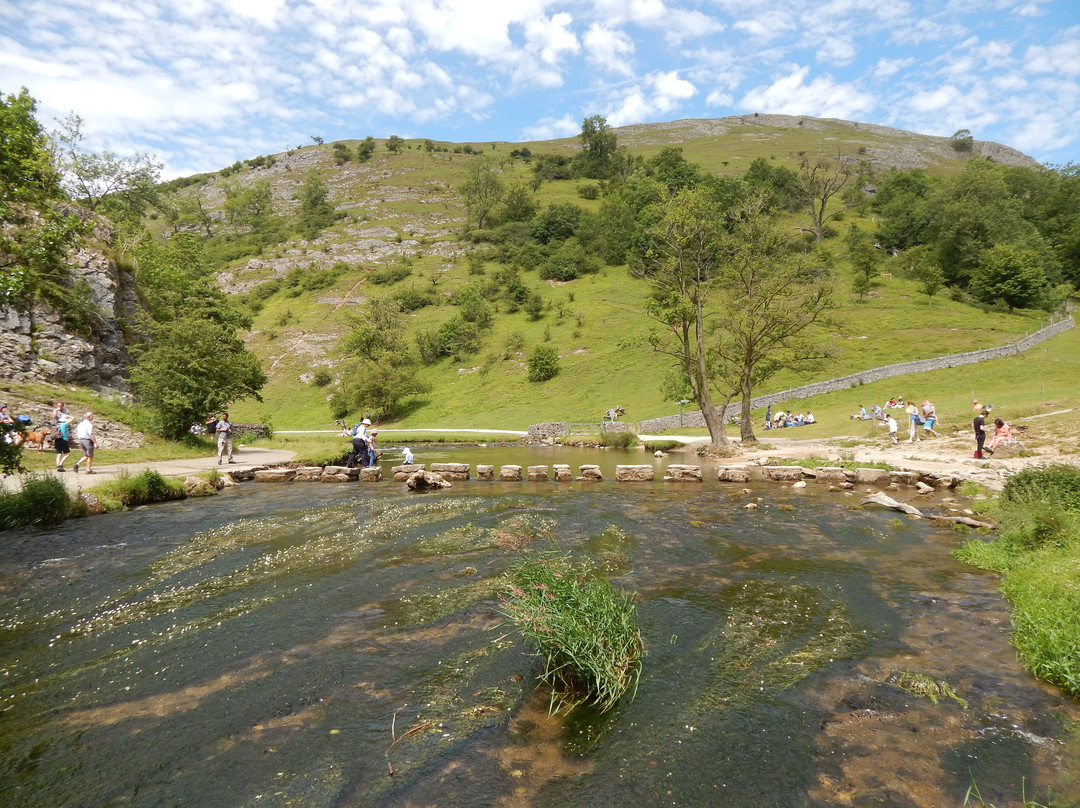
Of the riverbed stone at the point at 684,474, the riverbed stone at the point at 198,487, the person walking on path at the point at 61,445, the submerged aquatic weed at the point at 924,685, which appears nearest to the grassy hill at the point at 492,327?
the riverbed stone at the point at 684,474

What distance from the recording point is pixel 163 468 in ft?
67.2

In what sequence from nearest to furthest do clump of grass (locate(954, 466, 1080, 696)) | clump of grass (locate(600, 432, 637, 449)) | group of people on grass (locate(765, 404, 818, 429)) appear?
clump of grass (locate(954, 466, 1080, 696)), clump of grass (locate(600, 432, 637, 449)), group of people on grass (locate(765, 404, 818, 429))

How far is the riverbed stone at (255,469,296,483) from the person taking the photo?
67.8ft

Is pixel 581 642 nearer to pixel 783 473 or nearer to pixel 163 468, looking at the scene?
pixel 783 473

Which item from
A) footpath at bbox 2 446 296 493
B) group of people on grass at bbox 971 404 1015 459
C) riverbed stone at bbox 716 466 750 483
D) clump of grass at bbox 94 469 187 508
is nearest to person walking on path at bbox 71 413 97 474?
footpath at bbox 2 446 296 493

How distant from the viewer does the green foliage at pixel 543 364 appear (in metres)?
65.0

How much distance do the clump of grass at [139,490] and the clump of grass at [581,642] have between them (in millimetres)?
14831

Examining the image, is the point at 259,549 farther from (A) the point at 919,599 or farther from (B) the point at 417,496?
(A) the point at 919,599

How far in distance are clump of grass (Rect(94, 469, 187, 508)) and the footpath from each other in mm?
606

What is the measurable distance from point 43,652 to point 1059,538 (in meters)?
15.7

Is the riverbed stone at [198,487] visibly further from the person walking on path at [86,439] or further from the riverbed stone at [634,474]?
the riverbed stone at [634,474]

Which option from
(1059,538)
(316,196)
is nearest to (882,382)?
(1059,538)

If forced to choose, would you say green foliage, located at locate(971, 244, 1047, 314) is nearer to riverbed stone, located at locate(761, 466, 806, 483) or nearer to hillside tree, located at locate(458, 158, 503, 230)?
riverbed stone, located at locate(761, 466, 806, 483)

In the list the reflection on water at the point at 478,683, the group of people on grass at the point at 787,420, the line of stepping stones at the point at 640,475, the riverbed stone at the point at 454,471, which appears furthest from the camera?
the group of people on grass at the point at 787,420
